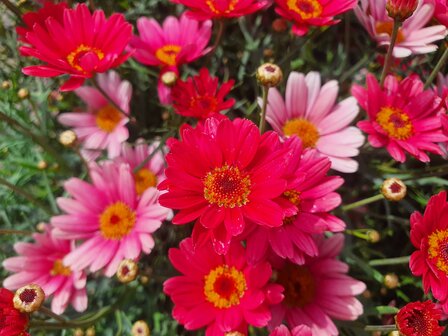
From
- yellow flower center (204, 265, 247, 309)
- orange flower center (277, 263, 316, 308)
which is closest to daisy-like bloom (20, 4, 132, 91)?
yellow flower center (204, 265, 247, 309)

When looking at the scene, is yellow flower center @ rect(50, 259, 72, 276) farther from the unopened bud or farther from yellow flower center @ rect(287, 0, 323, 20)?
yellow flower center @ rect(287, 0, 323, 20)

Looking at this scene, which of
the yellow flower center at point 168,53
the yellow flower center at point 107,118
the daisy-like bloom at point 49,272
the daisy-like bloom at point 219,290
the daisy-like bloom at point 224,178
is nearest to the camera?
the daisy-like bloom at point 224,178

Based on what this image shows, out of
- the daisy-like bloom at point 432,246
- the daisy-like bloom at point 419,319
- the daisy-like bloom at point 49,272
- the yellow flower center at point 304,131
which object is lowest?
the daisy-like bloom at point 49,272

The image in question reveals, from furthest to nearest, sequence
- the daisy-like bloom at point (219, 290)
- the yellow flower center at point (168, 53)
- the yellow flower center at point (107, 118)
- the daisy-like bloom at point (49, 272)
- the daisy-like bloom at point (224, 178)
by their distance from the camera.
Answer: the yellow flower center at point (107, 118) → the yellow flower center at point (168, 53) → the daisy-like bloom at point (49, 272) → the daisy-like bloom at point (219, 290) → the daisy-like bloom at point (224, 178)

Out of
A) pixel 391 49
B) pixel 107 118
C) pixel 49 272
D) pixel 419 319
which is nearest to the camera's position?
pixel 419 319

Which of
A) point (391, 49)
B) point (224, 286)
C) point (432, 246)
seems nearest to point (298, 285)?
point (224, 286)

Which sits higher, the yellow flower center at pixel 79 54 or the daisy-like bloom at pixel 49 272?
the yellow flower center at pixel 79 54

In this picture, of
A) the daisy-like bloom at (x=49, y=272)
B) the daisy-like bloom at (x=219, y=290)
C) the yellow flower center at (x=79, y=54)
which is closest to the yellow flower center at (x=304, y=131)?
the daisy-like bloom at (x=219, y=290)

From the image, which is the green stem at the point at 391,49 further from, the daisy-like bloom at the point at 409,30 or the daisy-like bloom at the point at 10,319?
the daisy-like bloom at the point at 10,319

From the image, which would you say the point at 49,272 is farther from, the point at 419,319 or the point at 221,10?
the point at 419,319
